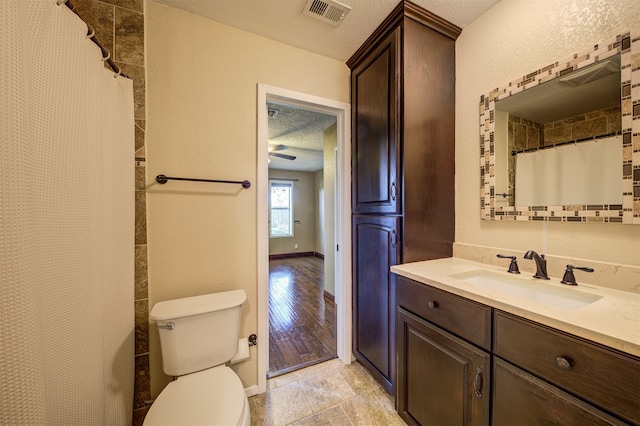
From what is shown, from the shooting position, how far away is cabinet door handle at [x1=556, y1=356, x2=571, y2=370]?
26.3 inches

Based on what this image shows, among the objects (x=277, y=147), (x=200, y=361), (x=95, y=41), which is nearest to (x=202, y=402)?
(x=200, y=361)

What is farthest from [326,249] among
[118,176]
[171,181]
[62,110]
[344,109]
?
[62,110]

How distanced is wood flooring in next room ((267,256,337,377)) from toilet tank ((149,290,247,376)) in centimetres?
70

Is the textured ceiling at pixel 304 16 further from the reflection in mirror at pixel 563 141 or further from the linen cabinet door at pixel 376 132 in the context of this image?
the reflection in mirror at pixel 563 141

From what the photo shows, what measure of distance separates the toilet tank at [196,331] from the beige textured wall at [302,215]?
4.69 metres

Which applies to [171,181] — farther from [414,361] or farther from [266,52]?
[414,361]

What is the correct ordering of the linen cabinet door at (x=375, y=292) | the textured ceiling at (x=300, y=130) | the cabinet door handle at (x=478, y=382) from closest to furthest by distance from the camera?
the cabinet door handle at (x=478, y=382) → the linen cabinet door at (x=375, y=292) → the textured ceiling at (x=300, y=130)

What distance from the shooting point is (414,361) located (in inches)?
46.8

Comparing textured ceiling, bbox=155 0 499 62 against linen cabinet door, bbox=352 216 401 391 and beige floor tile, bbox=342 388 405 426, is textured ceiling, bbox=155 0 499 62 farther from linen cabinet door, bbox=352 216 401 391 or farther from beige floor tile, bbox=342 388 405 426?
beige floor tile, bbox=342 388 405 426

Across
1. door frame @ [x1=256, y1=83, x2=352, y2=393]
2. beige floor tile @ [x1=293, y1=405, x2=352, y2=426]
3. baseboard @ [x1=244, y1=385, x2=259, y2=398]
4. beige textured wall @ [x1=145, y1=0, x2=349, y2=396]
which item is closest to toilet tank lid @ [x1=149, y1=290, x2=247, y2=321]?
beige textured wall @ [x1=145, y1=0, x2=349, y2=396]

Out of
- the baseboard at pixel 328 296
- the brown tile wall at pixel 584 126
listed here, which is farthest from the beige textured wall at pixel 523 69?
the baseboard at pixel 328 296

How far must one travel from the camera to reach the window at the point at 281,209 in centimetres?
593

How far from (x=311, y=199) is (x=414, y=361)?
17.5 ft

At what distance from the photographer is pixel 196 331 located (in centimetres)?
120
